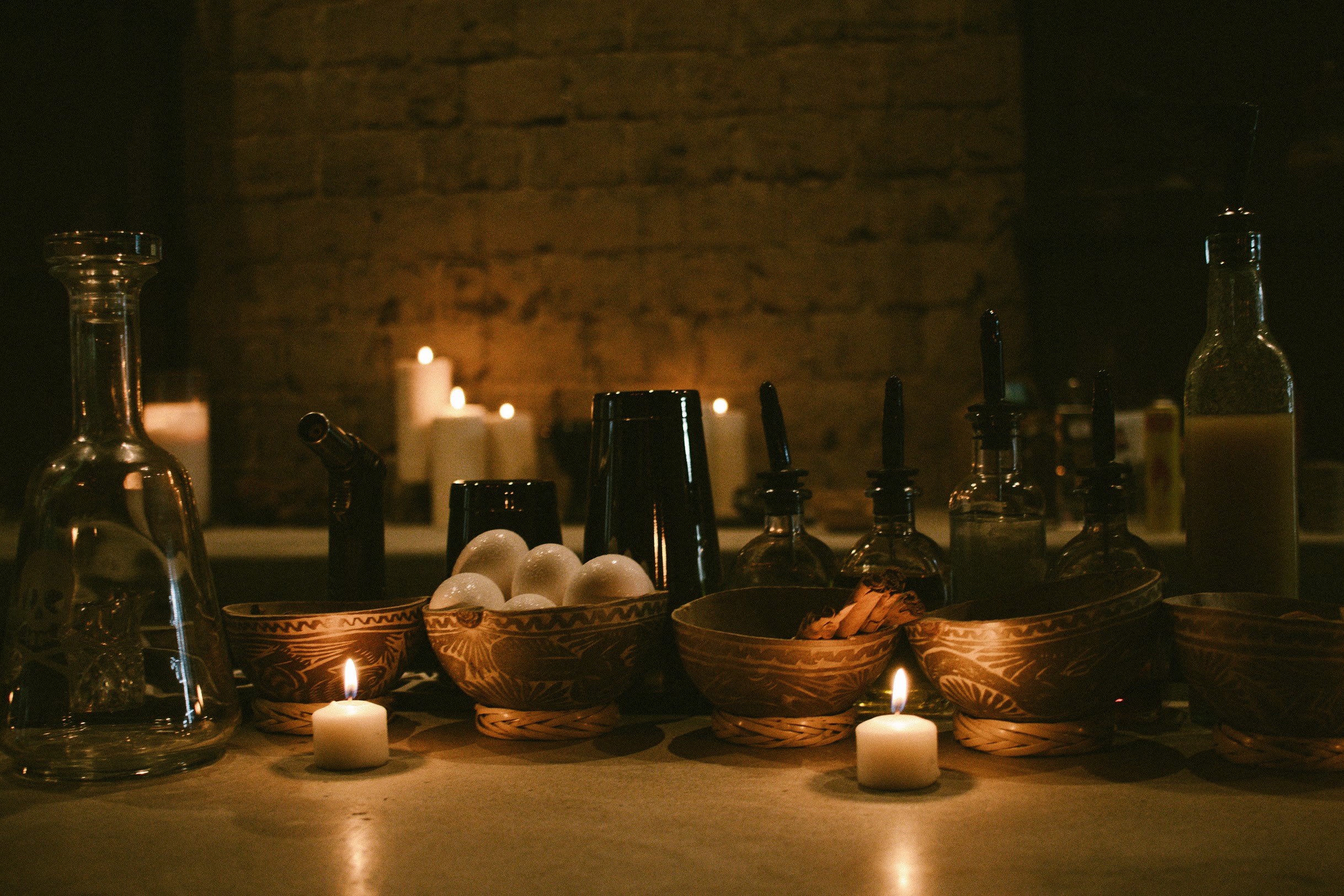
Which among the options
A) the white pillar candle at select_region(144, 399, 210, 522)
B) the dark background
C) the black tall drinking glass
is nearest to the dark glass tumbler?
the black tall drinking glass

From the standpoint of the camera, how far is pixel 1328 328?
7.11 feet

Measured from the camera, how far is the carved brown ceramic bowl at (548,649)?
75 centimetres

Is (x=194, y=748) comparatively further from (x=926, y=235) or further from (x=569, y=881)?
(x=926, y=235)

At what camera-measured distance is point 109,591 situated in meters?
0.72

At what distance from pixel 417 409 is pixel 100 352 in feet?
4.86

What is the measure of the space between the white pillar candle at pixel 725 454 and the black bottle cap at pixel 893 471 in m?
1.25

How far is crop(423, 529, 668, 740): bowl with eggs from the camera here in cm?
75

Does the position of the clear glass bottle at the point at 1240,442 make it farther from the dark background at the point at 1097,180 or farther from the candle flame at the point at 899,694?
the dark background at the point at 1097,180

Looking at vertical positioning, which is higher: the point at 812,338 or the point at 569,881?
the point at 812,338

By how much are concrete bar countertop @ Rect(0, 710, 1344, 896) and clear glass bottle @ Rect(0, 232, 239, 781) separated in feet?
0.11

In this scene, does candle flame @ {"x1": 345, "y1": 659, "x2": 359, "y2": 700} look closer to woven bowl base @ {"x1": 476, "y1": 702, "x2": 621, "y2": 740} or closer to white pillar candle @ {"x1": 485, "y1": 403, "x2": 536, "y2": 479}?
woven bowl base @ {"x1": 476, "y1": 702, "x2": 621, "y2": 740}

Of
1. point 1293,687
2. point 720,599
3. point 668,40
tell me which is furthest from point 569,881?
point 668,40

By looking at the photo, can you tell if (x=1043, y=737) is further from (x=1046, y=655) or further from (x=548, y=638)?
(x=548, y=638)

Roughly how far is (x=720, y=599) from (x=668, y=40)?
1799 mm
